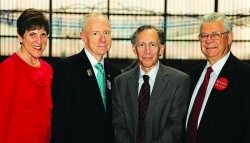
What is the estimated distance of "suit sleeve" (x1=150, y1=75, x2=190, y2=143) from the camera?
283 cm

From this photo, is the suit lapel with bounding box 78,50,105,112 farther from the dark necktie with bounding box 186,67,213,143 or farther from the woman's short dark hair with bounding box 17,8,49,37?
the dark necktie with bounding box 186,67,213,143

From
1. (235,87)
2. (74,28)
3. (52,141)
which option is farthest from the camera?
(74,28)

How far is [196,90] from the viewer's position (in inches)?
117

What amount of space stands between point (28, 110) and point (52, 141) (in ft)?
0.94

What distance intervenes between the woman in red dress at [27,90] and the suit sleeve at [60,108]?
0.04m

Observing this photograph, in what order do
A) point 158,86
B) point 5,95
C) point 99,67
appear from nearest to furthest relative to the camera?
point 5,95, point 158,86, point 99,67

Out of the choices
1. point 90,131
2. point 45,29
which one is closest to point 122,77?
point 90,131

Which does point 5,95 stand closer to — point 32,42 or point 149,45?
point 32,42

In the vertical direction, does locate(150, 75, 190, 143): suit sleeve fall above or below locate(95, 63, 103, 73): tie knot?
below

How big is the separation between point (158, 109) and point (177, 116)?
14cm

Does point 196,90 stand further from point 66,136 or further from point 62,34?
point 62,34

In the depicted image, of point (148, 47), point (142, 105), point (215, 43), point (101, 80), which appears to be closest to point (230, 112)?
point (215, 43)

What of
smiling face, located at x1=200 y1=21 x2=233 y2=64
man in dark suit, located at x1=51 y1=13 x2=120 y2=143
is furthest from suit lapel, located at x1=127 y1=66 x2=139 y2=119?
smiling face, located at x1=200 y1=21 x2=233 y2=64

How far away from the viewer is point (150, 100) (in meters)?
2.87
